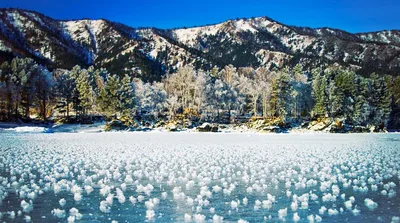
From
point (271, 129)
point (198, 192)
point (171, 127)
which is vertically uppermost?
point (171, 127)

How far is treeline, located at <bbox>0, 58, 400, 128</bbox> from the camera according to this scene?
72000 mm

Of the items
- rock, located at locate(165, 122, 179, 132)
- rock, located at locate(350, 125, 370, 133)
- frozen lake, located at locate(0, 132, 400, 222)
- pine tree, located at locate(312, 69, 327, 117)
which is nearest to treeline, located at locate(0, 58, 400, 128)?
pine tree, located at locate(312, 69, 327, 117)

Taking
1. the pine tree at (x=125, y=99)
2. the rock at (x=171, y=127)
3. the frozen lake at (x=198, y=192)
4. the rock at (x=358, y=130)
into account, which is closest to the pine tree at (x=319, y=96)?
the rock at (x=358, y=130)

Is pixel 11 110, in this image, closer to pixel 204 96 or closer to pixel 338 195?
pixel 204 96

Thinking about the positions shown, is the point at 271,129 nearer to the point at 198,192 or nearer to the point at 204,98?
the point at 204,98

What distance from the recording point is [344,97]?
255 feet

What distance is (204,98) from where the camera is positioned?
263ft

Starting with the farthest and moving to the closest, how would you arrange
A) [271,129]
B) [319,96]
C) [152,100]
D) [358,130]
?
[152,100] → [319,96] → [358,130] → [271,129]

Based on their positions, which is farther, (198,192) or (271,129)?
(271,129)

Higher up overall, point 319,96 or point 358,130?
point 319,96

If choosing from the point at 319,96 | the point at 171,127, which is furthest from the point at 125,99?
the point at 319,96

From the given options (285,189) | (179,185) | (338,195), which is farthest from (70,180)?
(338,195)

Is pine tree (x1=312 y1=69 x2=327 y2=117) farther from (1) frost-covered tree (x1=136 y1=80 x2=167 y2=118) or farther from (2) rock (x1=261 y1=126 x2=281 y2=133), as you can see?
(1) frost-covered tree (x1=136 y1=80 x2=167 y2=118)

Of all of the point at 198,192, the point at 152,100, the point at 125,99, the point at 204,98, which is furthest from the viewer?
the point at 152,100
